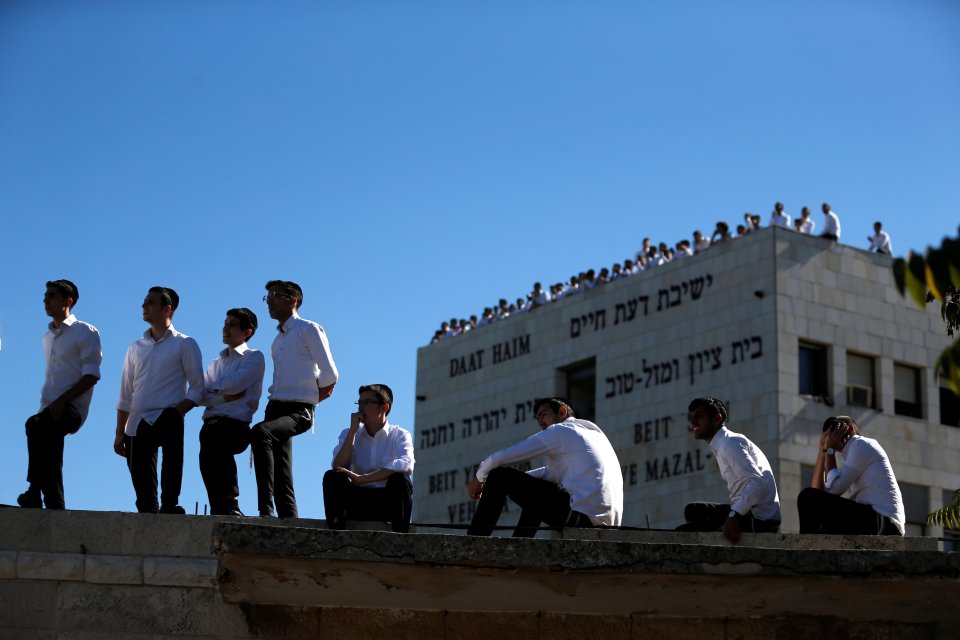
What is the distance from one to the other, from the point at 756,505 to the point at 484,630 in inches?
94.9

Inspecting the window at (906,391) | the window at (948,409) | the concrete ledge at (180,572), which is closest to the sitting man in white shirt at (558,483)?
the concrete ledge at (180,572)

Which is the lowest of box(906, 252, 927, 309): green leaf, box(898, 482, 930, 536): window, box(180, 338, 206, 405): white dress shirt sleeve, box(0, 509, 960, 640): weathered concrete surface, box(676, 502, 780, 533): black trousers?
box(0, 509, 960, 640): weathered concrete surface

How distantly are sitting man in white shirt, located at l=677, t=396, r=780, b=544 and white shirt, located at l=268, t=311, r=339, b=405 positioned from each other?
2.73m

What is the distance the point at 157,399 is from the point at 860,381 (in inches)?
1217

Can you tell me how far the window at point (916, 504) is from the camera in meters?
39.8

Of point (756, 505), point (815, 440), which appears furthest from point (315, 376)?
point (815, 440)

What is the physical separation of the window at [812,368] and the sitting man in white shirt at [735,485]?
1113 inches

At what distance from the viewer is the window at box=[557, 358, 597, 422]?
44.8m

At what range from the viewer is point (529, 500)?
1169cm

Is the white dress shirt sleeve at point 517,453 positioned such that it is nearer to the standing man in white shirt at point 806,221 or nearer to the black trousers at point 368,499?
the black trousers at point 368,499

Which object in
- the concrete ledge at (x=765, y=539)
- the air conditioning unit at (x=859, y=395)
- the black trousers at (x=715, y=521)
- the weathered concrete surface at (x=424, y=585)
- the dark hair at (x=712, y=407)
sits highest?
the air conditioning unit at (x=859, y=395)

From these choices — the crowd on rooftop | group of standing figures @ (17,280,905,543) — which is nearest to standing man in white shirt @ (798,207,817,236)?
the crowd on rooftop

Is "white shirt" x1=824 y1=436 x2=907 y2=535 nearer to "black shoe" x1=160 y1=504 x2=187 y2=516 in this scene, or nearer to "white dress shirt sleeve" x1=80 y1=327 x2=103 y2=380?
"black shoe" x1=160 y1=504 x2=187 y2=516

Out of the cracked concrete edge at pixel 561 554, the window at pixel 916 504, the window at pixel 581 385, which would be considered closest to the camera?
the cracked concrete edge at pixel 561 554
